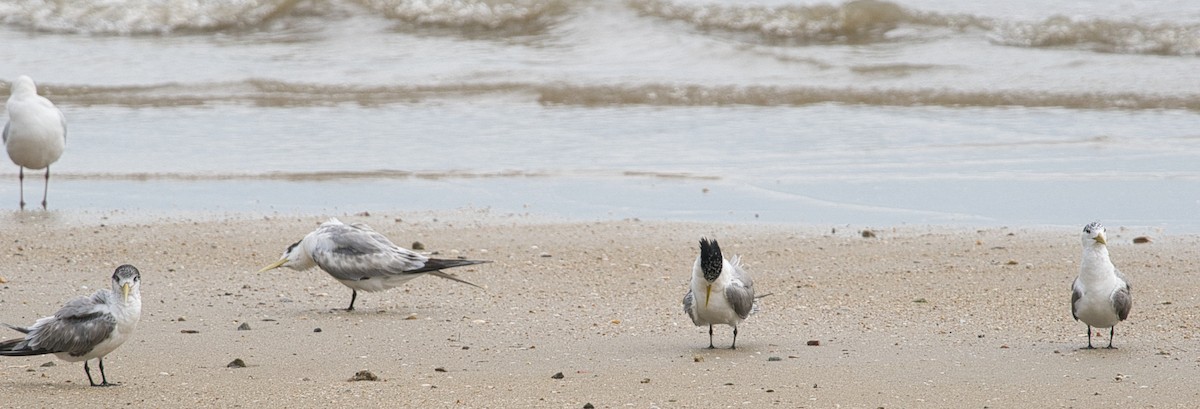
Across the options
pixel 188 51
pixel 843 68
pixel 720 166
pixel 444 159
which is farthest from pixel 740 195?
pixel 188 51

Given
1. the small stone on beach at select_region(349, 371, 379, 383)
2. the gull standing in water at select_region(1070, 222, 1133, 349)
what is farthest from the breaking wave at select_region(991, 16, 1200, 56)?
the small stone on beach at select_region(349, 371, 379, 383)

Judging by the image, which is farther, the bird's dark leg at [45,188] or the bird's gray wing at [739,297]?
the bird's dark leg at [45,188]

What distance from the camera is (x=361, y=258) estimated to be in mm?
7188

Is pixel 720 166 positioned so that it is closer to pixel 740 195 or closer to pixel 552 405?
pixel 740 195

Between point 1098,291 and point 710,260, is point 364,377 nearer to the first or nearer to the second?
point 710,260

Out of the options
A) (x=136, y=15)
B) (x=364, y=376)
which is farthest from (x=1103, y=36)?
(x=364, y=376)

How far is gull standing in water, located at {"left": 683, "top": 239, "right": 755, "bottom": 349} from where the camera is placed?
615cm

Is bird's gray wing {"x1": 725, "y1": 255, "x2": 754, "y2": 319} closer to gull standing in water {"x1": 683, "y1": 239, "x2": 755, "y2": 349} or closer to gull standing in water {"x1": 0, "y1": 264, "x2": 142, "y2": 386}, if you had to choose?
gull standing in water {"x1": 683, "y1": 239, "x2": 755, "y2": 349}

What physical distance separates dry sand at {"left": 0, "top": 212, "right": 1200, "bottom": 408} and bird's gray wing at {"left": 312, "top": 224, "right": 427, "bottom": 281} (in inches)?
8.5

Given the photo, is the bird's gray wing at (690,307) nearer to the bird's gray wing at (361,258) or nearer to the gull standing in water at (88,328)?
the bird's gray wing at (361,258)

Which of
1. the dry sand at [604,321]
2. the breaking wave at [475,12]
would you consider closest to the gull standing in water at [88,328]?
the dry sand at [604,321]

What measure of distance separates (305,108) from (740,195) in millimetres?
6844

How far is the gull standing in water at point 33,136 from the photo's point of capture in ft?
35.6

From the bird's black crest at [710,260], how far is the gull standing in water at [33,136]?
645 cm
